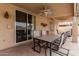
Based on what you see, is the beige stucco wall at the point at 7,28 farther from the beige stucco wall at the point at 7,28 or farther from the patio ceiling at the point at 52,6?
the patio ceiling at the point at 52,6

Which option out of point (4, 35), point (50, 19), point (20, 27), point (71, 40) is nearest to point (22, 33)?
point (20, 27)

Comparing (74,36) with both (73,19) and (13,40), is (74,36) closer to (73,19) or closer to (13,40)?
(73,19)

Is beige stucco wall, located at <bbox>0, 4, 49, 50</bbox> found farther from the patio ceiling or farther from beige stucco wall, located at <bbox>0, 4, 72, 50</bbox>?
the patio ceiling

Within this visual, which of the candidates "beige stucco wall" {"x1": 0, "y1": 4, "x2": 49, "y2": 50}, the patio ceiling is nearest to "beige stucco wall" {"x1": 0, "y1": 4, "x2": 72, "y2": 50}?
"beige stucco wall" {"x1": 0, "y1": 4, "x2": 49, "y2": 50}

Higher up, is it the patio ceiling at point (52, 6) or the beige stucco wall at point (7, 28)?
the patio ceiling at point (52, 6)

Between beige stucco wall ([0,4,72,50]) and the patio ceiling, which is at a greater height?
the patio ceiling

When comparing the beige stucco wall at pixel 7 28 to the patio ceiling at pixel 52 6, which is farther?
the patio ceiling at pixel 52 6

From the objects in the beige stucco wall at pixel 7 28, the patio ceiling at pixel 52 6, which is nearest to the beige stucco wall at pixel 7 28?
the beige stucco wall at pixel 7 28

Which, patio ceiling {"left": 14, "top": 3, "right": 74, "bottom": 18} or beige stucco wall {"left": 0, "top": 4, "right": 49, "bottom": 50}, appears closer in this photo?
beige stucco wall {"left": 0, "top": 4, "right": 49, "bottom": 50}

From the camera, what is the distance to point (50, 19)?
10.6m

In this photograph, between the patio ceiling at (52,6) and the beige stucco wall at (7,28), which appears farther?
the patio ceiling at (52,6)

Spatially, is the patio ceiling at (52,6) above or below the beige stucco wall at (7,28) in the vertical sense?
above

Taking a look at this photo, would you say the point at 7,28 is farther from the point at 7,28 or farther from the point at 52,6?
the point at 52,6

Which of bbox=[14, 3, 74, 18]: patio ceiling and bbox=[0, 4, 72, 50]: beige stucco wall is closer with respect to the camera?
bbox=[0, 4, 72, 50]: beige stucco wall
